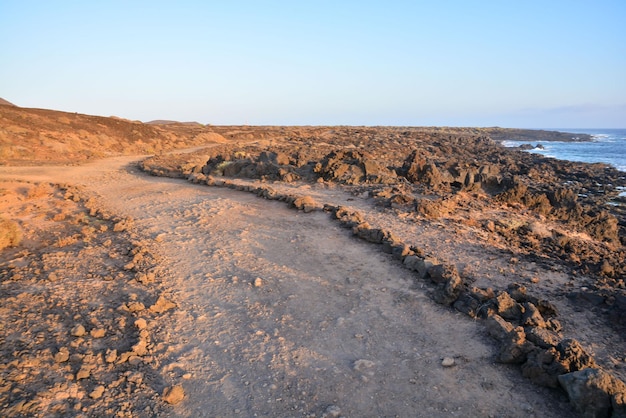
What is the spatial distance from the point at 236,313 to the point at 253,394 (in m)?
1.63

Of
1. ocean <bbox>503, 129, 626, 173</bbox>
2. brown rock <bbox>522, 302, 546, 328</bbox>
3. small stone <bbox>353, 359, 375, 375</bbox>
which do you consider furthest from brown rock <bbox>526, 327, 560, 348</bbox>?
ocean <bbox>503, 129, 626, 173</bbox>

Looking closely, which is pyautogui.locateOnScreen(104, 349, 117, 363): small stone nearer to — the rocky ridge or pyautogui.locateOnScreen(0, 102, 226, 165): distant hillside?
the rocky ridge

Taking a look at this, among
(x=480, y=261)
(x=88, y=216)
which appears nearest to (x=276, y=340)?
(x=480, y=261)

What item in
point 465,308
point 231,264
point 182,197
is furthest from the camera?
point 182,197

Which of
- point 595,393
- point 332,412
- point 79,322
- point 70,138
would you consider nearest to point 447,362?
point 595,393

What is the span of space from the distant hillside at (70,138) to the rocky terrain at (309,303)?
9.01 m

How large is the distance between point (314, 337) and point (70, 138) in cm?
2286

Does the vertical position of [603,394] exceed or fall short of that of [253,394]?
it exceeds it

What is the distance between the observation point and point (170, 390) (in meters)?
3.90

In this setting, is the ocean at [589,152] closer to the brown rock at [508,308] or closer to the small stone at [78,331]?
the brown rock at [508,308]

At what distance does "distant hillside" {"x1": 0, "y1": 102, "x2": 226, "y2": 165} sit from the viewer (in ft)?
64.0

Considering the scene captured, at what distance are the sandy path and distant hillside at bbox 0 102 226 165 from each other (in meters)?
15.0

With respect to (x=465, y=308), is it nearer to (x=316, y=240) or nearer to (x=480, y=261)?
(x=480, y=261)

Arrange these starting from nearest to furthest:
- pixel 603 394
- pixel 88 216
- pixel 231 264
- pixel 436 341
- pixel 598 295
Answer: pixel 603 394 < pixel 436 341 < pixel 598 295 < pixel 231 264 < pixel 88 216
